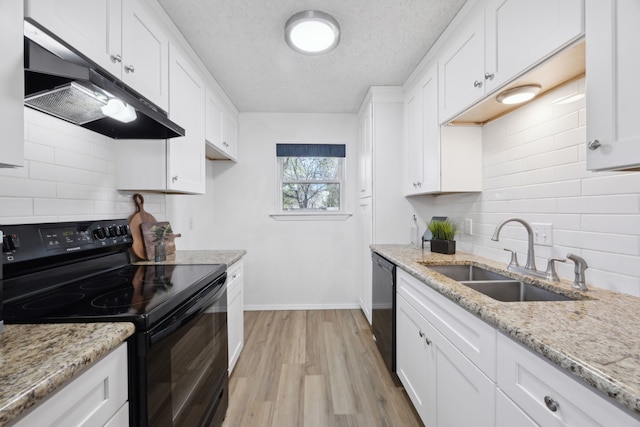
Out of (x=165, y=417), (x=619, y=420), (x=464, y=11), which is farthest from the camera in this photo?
(x=464, y=11)

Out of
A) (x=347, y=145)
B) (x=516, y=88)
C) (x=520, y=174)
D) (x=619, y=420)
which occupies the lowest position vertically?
(x=619, y=420)

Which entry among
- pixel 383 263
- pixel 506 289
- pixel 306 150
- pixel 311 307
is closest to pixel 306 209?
pixel 306 150

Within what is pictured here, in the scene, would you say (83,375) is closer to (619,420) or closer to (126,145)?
(619,420)

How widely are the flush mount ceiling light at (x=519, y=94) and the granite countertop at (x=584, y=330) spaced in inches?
35.4

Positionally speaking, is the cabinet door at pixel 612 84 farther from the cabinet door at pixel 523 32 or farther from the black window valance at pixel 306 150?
the black window valance at pixel 306 150

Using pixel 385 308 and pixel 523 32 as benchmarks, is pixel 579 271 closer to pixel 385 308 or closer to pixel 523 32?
pixel 523 32

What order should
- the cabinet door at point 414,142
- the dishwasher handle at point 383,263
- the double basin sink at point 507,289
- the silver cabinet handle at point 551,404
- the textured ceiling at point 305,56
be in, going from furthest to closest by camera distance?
the cabinet door at point 414,142 → the dishwasher handle at point 383,263 → the textured ceiling at point 305,56 → the double basin sink at point 507,289 → the silver cabinet handle at point 551,404

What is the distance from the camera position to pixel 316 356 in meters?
2.23

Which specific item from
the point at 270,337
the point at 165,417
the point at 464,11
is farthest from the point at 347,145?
the point at 165,417

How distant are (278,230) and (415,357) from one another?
2.12 m

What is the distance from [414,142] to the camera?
→ 7.46 feet

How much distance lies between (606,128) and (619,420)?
74 centimetres

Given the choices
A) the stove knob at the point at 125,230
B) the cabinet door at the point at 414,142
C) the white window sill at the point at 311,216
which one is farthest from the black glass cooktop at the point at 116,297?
the white window sill at the point at 311,216

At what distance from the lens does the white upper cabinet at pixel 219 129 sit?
90.1 inches
